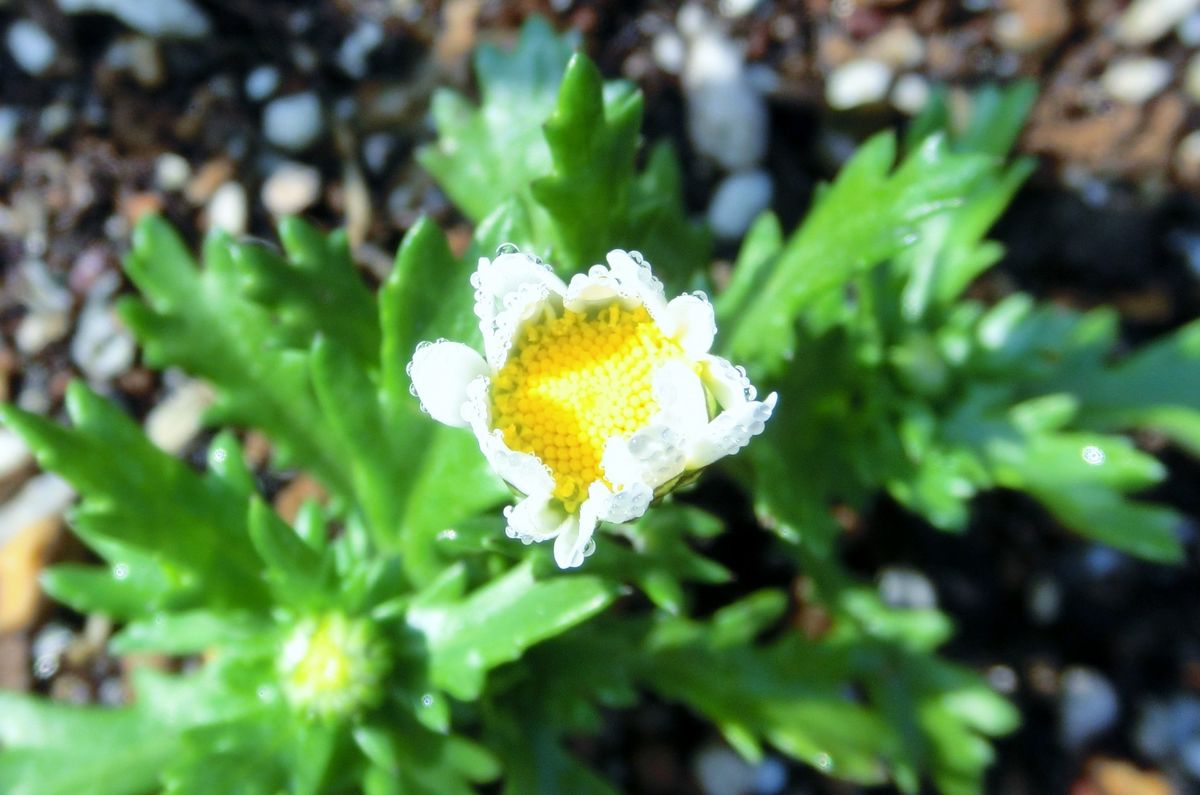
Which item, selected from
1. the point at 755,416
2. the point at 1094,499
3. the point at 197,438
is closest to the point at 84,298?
the point at 197,438

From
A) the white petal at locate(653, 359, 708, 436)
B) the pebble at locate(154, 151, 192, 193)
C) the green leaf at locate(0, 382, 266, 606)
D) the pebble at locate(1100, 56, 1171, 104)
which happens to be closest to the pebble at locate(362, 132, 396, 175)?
the pebble at locate(154, 151, 192, 193)

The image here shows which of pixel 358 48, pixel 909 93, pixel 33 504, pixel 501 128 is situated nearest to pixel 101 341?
pixel 33 504

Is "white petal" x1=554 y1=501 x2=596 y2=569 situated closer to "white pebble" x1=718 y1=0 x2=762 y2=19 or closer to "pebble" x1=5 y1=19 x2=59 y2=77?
"white pebble" x1=718 y1=0 x2=762 y2=19

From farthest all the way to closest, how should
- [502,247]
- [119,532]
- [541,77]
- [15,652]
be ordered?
[15,652] → [541,77] → [119,532] → [502,247]

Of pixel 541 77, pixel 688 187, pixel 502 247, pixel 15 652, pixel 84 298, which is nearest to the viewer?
pixel 502 247

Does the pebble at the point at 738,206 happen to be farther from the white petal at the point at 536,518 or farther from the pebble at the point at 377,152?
the white petal at the point at 536,518

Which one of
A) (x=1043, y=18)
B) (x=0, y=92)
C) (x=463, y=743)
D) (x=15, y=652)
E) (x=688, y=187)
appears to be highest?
(x=0, y=92)

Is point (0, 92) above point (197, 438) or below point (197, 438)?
above

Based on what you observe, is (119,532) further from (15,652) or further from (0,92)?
(0,92)

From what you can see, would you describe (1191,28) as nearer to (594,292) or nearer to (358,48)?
(358,48)
